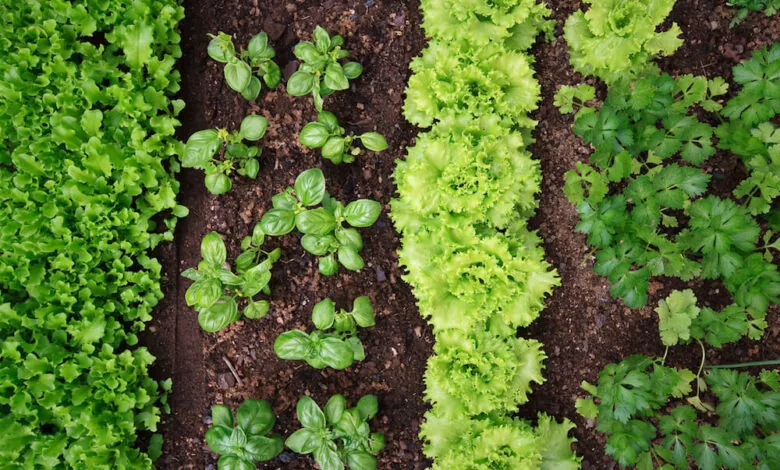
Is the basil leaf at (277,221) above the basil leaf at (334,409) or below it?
above

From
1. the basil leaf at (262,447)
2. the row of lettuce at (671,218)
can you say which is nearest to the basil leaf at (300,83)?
the row of lettuce at (671,218)

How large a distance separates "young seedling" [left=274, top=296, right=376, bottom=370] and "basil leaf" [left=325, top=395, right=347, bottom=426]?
0.18m

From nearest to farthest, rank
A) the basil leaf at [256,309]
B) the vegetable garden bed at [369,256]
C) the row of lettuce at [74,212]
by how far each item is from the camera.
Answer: the row of lettuce at [74,212]
the basil leaf at [256,309]
the vegetable garden bed at [369,256]

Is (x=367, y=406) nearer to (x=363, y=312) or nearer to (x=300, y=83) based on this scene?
(x=363, y=312)

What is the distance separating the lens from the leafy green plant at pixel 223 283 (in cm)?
296

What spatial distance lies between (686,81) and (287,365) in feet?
9.17

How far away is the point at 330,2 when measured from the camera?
3320 millimetres

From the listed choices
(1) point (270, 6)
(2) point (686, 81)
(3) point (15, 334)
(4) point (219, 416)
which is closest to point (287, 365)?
(4) point (219, 416)

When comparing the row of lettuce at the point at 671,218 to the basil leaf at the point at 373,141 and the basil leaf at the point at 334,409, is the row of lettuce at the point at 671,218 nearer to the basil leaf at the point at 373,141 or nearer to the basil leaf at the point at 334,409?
the basil leaf at the point at 373,141

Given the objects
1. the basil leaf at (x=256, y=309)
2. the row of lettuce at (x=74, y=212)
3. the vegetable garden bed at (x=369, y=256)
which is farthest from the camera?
the vegetable garden bed at (x=369, y=256)

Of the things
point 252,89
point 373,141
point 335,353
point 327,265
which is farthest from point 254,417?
point 252,89

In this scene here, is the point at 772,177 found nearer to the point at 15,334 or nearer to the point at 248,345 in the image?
the point at 248,345

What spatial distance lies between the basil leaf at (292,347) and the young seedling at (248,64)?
137 cm

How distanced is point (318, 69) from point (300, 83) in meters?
0.13
